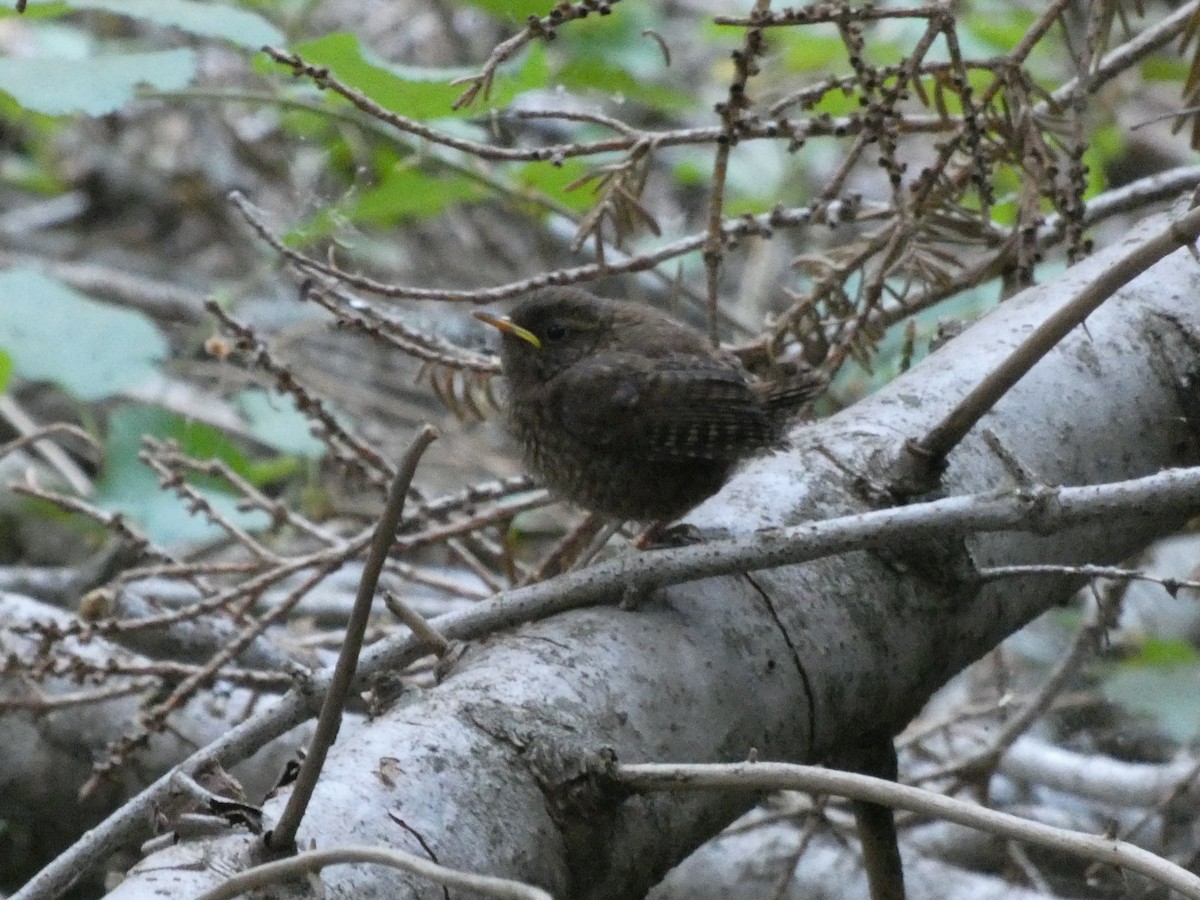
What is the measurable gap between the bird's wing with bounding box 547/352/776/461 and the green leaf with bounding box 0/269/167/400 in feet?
5.79

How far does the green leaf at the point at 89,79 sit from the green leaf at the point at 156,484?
103 centimetres

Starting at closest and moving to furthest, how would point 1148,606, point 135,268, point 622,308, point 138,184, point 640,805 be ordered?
point 640,805
point 622,308
point 1148,606
point 135,268
point 138,184

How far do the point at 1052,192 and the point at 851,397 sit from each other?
199cm

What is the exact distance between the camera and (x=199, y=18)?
3271 mm

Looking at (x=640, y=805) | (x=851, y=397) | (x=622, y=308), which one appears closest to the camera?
(x=640, y=805)

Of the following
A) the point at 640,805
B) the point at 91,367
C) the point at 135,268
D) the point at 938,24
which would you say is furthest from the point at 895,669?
the point at 135,268

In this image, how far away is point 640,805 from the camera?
1764 millimetres

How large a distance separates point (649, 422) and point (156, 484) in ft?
6.34

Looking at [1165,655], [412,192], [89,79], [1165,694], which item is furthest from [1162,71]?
[89,79]

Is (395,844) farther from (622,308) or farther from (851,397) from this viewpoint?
(851,397)

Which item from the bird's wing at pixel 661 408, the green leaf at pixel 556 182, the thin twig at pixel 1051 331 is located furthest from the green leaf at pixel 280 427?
the thin twig at pixel 1051 331

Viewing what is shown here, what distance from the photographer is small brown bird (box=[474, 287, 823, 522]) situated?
267 centimetres

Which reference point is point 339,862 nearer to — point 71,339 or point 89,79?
point 89,79

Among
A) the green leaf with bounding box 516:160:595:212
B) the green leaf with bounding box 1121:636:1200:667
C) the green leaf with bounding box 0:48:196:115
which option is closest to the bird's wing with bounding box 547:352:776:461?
the green leaf with bounding box 516:160:595:212
